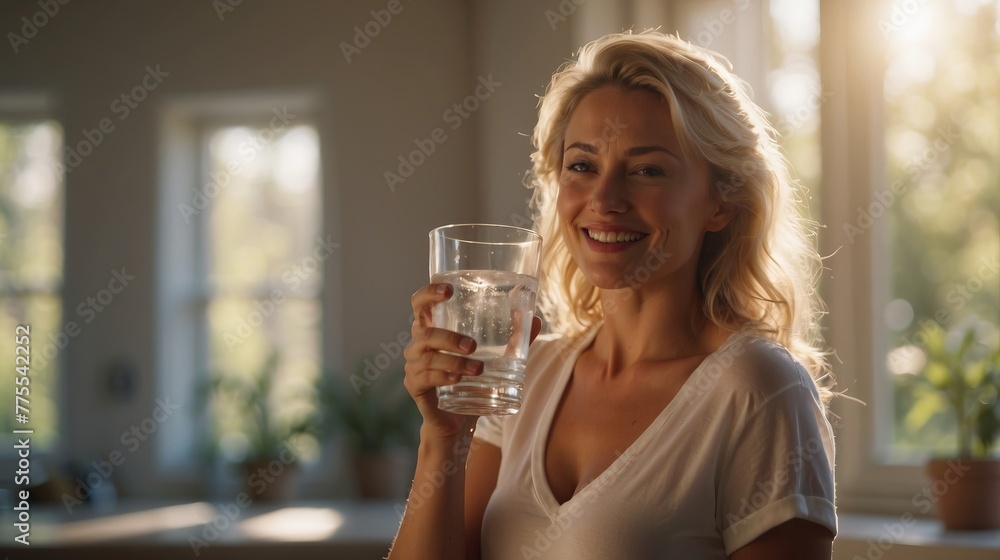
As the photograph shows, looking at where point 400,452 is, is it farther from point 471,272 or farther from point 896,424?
point 471,272

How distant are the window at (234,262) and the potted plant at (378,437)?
0.35m

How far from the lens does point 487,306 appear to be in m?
1.24

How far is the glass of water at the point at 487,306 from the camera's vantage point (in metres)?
1.23

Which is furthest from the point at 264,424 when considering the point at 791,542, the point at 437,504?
the point at 791,542

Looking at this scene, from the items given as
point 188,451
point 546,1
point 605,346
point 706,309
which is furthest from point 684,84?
point 188,451

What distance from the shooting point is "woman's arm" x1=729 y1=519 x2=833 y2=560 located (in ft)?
4.13

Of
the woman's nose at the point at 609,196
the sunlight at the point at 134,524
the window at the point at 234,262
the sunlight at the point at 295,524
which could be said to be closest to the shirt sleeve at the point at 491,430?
the woman's nose at the point at 609,196

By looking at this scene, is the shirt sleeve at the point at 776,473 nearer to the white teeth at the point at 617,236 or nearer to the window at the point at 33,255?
the white teeth at the point at 617,236

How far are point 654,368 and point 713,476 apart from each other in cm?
28

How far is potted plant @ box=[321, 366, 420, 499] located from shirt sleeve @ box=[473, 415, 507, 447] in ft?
6.92

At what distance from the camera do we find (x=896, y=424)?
110 inches

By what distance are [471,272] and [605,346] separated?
0.51 m

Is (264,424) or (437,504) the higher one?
(437,504)

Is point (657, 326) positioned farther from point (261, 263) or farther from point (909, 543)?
point (261, 263)
